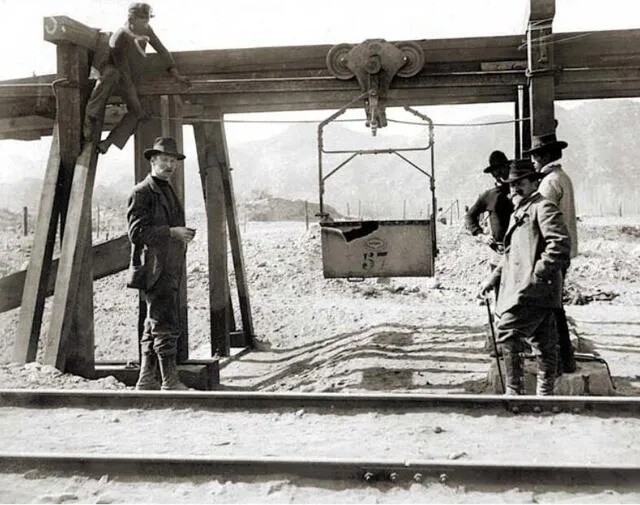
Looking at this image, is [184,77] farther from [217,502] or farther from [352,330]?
[352,330]

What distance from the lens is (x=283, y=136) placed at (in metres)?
136

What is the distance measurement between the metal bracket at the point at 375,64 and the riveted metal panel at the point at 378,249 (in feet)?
3.65

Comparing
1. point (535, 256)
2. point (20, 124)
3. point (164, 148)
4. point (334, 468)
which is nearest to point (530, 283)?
point (535, 256)

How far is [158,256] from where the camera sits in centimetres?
531

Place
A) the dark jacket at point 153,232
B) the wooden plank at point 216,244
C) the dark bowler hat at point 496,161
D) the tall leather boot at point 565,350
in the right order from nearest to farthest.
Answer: the dark jacket at point 153,232 < the tall leather boot at point 565,350 < the dark bowler hat at point 496,161 < the wooden plank at point 216,244

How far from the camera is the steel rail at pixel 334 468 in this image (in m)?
3.18

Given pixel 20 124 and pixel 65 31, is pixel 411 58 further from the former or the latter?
pixel 20 124

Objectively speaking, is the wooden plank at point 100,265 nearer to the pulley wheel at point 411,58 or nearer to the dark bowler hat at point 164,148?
the dark bowler hat at point 164,148

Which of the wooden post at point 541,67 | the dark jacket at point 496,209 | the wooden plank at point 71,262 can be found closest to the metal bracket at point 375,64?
the wooden post at point 541,67

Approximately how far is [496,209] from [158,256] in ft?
11.8

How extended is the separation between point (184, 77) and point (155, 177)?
1.44m

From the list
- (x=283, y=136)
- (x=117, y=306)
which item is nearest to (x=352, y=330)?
(x=117, y=306)

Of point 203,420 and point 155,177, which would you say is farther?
point 155,177

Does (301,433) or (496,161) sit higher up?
(496,161)
